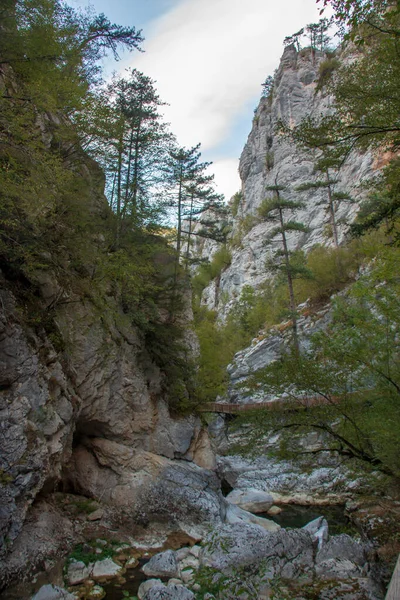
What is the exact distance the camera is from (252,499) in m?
14.0

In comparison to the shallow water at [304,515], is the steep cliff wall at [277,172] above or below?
above

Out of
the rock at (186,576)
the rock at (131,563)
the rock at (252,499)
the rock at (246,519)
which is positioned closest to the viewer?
the rock at (186,576)

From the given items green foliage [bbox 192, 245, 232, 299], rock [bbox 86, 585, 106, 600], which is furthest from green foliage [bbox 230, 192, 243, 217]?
rock [bbox 86, 585, 106, 600]

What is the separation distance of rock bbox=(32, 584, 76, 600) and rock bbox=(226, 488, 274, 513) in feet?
26.6

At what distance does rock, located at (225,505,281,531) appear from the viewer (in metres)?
11.3

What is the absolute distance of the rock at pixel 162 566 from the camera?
7.87m

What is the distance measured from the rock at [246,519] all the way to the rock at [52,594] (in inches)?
225

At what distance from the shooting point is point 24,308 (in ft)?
28.0

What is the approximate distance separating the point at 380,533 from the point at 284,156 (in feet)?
165

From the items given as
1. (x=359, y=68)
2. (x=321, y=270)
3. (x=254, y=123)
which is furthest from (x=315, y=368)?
(x=254, y=123)

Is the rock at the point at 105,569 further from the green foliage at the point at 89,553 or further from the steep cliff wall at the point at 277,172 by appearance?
the steep cliff wall at the point at 277,172

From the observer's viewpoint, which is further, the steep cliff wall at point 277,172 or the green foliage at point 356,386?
the steep cliff wall at point 277,172

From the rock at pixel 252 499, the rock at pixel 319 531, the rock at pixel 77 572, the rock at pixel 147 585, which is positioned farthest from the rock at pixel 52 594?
the rock at pixel 252 499

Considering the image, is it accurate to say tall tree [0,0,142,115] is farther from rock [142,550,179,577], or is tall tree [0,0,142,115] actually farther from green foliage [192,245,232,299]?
green foliage [192,245,232,299]
